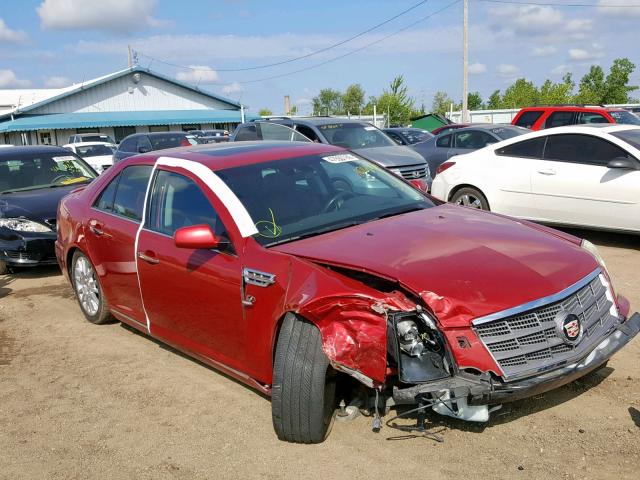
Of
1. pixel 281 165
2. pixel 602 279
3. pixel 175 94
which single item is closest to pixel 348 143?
pixel 281 165

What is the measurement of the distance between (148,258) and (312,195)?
128cm

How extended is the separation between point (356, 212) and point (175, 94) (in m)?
44.5

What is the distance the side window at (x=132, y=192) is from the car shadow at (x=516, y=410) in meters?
2.58

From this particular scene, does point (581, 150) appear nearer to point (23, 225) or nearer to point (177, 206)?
point (177, 206)

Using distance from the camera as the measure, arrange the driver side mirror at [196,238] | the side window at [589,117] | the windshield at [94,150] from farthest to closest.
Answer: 1. the windshield at [94,150]
2. the side window at [589,117]
3. the driver side mirror at [196,238]

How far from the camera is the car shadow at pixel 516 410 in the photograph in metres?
3.61

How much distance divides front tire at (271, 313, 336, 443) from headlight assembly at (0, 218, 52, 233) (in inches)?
220

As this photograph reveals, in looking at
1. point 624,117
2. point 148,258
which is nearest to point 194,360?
point 148,258

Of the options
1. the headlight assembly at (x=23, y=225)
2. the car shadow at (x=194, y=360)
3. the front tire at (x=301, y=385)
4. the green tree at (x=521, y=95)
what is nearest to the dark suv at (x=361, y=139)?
the headlight assembly at (x=23, y=225)

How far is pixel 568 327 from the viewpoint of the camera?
3305mm

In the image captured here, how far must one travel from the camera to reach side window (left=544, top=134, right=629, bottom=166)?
304 inches

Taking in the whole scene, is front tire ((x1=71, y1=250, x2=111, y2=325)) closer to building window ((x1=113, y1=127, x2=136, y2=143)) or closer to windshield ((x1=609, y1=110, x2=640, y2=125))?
windshield ((x1=609, y1=110, x2=640, y2=125))

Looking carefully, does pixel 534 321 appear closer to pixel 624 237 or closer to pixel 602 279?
pixel 602 279

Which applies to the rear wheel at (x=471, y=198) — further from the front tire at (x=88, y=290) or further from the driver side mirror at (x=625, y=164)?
the front tire at (x=88, y=290)
